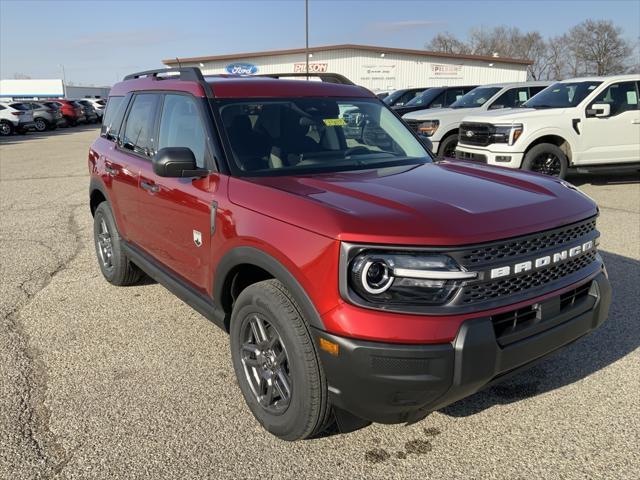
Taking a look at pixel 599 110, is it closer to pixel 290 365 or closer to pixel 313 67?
pixel 290 365

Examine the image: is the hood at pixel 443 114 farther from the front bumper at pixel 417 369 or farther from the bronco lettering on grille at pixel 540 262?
the front bumper at pixel 417 369

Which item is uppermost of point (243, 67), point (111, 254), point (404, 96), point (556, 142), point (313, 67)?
point (243, 67)

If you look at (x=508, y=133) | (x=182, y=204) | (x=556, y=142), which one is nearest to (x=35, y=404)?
(x=182, y=204)

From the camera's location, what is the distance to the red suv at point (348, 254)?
7.34ft

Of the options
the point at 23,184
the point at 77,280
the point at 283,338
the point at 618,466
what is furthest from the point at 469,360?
the point at 23,184

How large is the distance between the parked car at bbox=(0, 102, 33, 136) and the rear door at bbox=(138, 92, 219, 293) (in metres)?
27.8

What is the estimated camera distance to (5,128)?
90.5 ft

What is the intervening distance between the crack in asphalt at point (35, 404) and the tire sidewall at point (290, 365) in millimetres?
969

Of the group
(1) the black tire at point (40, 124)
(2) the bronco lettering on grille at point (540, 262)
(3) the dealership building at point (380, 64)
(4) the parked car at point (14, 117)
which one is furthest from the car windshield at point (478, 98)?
(3) the dealership building at point (380, 64)

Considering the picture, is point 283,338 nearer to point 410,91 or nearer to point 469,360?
point 469,360

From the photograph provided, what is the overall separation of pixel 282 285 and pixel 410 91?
15.5 metres

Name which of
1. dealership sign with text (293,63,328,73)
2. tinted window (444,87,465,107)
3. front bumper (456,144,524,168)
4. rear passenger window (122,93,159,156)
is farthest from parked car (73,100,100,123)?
rear passenger window (122,93,159,156)

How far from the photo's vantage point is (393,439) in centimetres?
283

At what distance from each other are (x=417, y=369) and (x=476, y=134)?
8.12m
